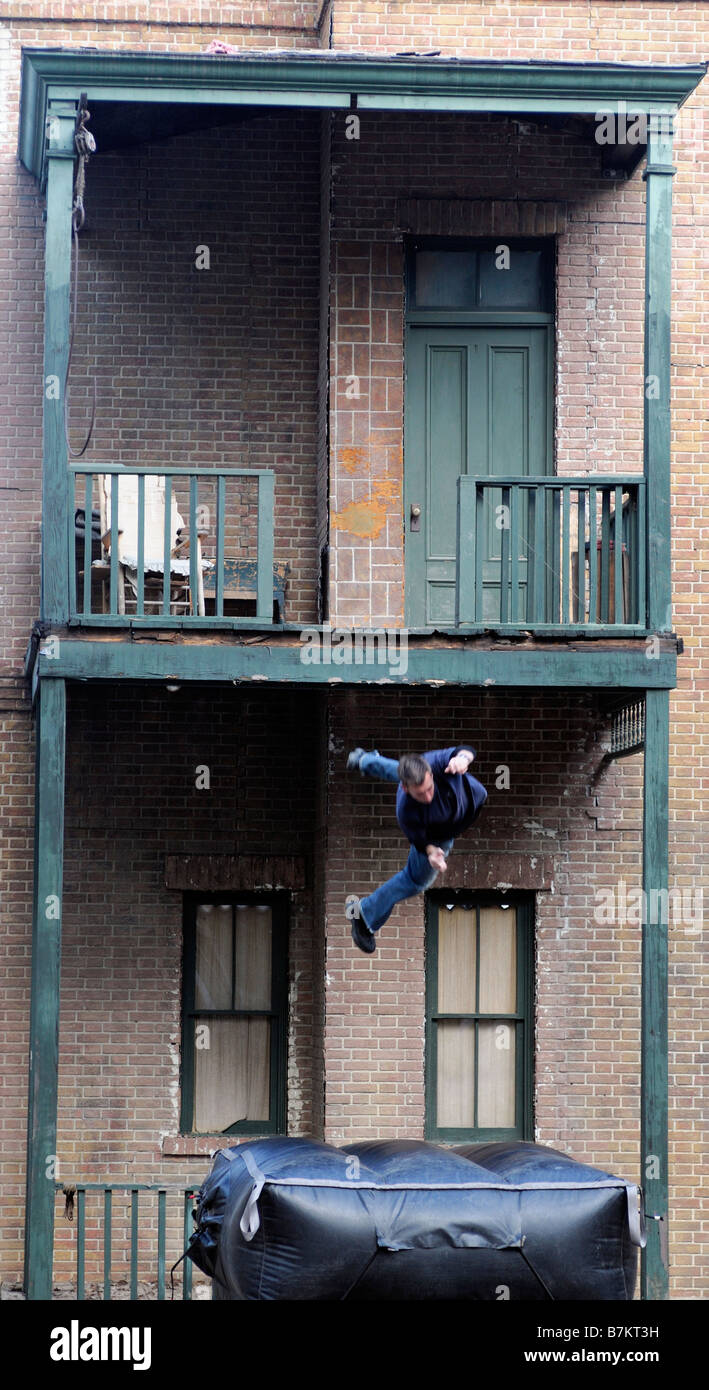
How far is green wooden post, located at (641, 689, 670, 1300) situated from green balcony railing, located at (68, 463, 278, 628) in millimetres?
2581

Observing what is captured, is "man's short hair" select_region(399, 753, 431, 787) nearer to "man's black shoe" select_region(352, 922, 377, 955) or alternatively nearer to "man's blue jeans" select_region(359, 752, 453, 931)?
"man's blue jeans" select_region(359, 752, 453, 931)

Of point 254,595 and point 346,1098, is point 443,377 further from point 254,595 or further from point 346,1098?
point 346,1098

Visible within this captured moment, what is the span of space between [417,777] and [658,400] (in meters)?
3.34

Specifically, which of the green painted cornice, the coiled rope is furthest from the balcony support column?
the coiled rope

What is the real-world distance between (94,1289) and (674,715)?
18.6 ft

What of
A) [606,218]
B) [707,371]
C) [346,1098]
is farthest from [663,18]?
[346,1098]

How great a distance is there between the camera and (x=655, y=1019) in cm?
1005

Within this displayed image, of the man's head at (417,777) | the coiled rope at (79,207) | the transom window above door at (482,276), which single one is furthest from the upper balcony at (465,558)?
the man's head at (417,777)

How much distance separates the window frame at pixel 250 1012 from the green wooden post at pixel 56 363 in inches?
122

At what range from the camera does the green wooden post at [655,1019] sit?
983cm

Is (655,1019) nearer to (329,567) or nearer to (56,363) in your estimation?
(329,567)

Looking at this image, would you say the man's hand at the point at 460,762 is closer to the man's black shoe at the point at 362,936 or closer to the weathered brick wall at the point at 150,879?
the man's black shoe at the point at 362,936

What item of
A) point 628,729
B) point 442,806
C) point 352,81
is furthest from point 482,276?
point 442,806

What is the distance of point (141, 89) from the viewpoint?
10.1 m
